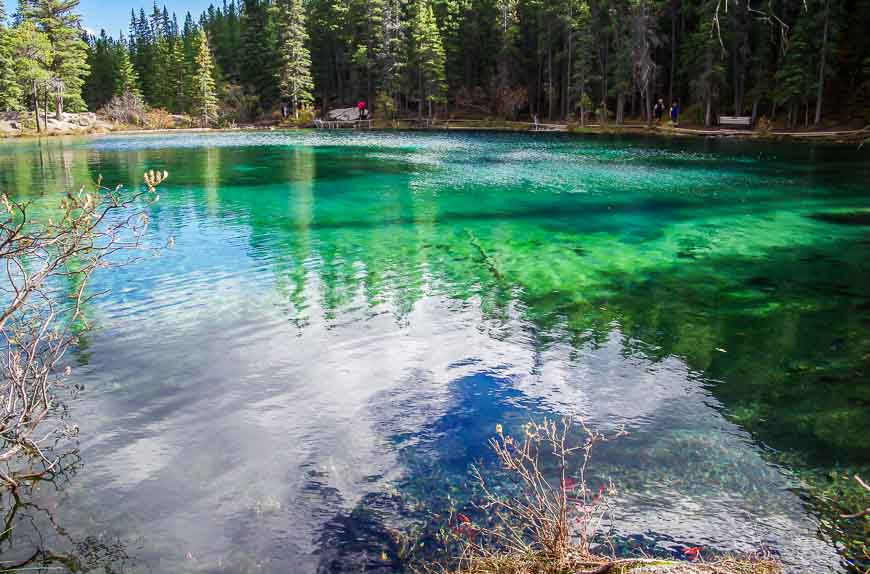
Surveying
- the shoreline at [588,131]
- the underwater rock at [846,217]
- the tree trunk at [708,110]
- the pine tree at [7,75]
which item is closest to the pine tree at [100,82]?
the shoreline at [588,131]

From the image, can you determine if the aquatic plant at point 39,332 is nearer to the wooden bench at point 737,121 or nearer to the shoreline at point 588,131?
the shoreline at point 588,131

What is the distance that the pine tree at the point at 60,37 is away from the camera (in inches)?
2773

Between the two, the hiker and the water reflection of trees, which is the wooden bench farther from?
the water reflection of trees

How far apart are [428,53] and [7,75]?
140 feet

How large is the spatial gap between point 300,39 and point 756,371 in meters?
84.6

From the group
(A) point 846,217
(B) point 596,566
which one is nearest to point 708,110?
(A) point 846,217

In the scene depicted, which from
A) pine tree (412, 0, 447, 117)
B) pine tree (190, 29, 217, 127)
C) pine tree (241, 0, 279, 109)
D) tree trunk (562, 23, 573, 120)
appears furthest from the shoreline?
pine tree (241, 0, 279, 109)

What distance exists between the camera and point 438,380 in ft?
29.2

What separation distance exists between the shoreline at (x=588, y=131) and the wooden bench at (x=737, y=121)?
105 cm

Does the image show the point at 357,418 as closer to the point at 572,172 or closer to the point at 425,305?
the point at 425,305

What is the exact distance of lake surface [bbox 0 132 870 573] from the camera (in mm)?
5809

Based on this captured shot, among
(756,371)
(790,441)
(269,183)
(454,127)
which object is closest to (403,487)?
(790,441)

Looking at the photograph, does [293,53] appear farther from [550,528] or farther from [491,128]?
[550,528]

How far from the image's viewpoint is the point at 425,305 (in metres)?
12.1
